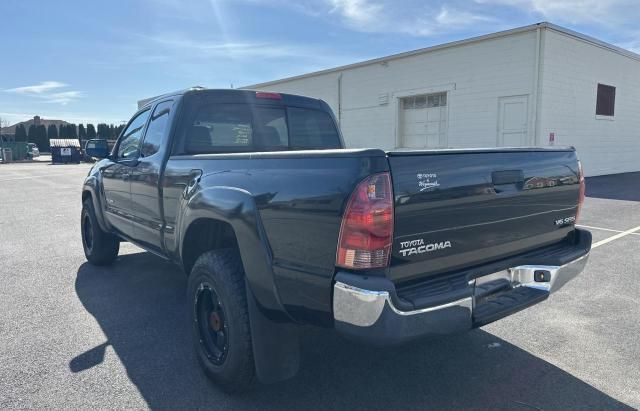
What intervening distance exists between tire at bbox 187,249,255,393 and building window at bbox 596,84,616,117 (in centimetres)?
1869

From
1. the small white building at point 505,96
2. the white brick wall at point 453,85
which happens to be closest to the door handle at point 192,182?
the small white building at point 505,96

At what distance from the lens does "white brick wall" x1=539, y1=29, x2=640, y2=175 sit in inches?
593

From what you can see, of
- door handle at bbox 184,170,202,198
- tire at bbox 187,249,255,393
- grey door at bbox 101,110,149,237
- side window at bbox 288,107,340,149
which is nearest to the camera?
tire at bbox 187,249,255,393

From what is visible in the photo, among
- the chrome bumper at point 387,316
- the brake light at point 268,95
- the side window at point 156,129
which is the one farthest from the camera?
the brake light at point 268,95

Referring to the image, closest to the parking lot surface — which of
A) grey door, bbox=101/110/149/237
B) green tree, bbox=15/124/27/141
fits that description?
grey door, bbox=101/110/149/237

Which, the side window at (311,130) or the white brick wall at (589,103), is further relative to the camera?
the white brick wall at (589,103)

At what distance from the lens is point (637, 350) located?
347 centimetres

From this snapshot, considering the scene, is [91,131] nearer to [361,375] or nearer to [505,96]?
[505,96]

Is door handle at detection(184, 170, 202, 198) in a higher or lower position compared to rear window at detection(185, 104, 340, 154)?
lower

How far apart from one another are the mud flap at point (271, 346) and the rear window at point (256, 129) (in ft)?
5.67

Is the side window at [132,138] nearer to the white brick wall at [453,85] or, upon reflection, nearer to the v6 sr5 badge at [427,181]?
the v6 sr5 badge at [427,181]

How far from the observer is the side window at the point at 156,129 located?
13.5ft

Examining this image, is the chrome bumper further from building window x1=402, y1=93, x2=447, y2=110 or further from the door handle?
building window x1=402, y1=93, x2=447, y2=110

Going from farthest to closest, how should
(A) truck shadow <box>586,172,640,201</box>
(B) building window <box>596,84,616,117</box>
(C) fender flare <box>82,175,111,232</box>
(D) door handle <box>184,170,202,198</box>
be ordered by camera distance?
(B) building window <box>596,84,616,117</box> → (A) truck shadow <box>586,172,640,201</box> → (C) fender flare <box>82,175,111,232</box> → (D) door handle <box>184,170,202,198</box>
